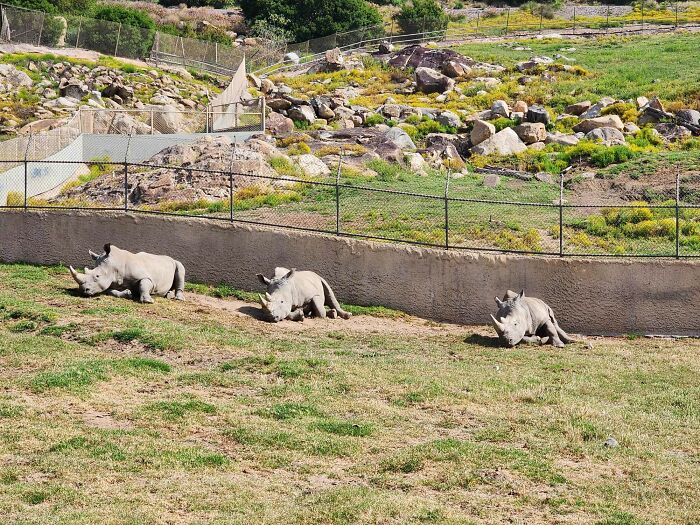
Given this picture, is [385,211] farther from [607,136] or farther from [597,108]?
[597,108]

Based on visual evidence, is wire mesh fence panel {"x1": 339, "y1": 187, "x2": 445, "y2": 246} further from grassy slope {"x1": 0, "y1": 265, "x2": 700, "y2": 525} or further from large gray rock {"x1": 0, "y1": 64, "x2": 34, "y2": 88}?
large gray rock {"x1": 0, "y1": 64, "x2": 34, "y2": 88}

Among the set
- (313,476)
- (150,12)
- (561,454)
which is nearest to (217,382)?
(313,476)

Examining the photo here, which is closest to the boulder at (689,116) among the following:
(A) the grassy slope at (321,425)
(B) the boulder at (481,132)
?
(B) the boulder at (481,132)

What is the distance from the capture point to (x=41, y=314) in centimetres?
2028

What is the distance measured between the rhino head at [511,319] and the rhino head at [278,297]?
159 inches

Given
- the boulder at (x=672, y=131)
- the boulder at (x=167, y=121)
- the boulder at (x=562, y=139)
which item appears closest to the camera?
the boulder at (x=562, y=139)

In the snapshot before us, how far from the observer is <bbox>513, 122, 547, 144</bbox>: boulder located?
1714 inches

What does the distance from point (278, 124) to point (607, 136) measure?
493 inches

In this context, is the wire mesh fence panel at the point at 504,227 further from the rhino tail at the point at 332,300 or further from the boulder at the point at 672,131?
the boulder at the point at 672,131

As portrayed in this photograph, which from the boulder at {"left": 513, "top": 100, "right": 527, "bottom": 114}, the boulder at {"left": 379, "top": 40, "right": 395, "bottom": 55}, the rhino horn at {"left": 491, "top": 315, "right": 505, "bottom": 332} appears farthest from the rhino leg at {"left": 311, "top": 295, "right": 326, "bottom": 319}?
the boulder at {"left": 379, "top": 40, "right": 395, "bottom": 55}

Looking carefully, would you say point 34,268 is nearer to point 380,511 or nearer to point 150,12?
point 380,511

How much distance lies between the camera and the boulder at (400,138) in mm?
40531

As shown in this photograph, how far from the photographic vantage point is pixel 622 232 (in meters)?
27.9

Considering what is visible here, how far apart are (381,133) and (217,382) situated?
89.1 feet
